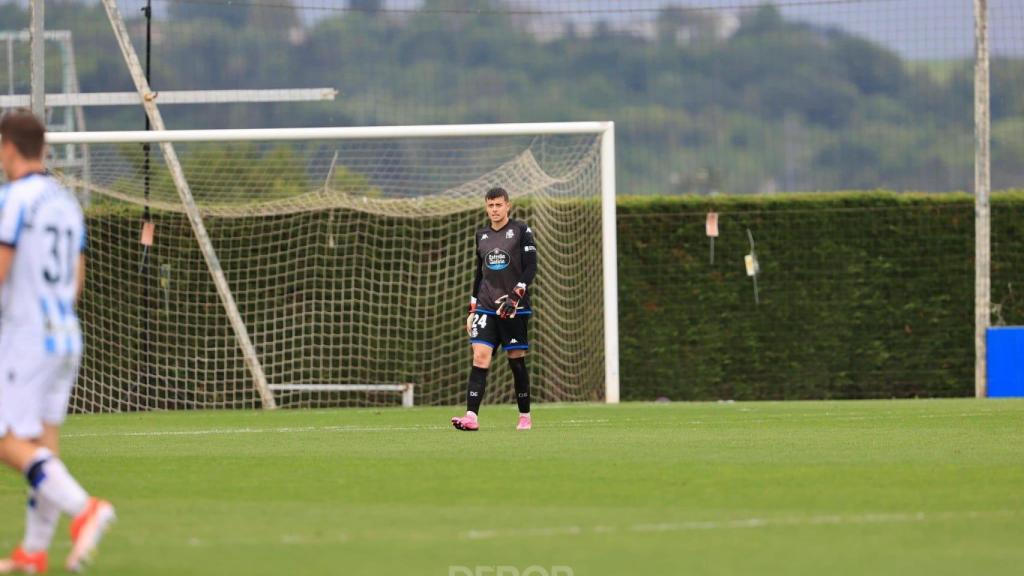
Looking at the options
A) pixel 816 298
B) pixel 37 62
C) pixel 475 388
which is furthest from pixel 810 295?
pixel 37 62

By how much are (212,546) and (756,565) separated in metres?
2.34

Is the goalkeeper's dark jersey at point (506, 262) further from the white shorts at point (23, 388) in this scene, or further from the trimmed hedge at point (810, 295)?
the trimmed hedge at point (810, 295)

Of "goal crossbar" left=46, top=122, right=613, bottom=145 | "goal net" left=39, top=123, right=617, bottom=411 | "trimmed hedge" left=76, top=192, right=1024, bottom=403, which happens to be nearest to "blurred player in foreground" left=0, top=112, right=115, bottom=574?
"goal crossbar" left=46, top=122, right=613, bottom=145

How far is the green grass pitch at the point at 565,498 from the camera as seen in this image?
6211 mm

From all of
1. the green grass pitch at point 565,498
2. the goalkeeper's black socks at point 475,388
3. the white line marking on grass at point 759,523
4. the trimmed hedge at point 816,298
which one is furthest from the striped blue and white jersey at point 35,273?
the trimmed hedge at point 816,298

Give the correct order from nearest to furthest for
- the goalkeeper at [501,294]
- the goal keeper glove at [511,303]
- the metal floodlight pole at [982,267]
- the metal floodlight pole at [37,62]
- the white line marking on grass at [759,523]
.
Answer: the white line marking on grass at [759,523]
the goal keeper glove at [511,303]
the goalkeeper at [501,294]
the metal floodlight pole at [37,62]
the metal floodlight pole at [982,267]

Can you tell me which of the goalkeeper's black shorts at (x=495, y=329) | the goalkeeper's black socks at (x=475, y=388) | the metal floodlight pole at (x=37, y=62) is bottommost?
the goalkeeper's black socks at (x=475, y=388)

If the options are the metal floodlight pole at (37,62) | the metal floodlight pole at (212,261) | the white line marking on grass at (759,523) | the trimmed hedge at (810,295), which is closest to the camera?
the white line marking on grass at (759,523)

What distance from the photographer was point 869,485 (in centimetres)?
846

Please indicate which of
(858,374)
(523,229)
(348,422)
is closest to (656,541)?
(523,229)

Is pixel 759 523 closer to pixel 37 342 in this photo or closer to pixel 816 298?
pixel 37 342

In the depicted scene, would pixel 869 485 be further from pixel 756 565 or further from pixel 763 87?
pixel 763 87

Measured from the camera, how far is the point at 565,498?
26.2 feet

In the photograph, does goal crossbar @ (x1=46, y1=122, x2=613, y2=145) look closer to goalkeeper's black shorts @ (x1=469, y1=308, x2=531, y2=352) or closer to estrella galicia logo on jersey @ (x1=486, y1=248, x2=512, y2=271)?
estrella galicia logo on jersey @ (x1=486, y1=248, x2=512, y2=271)
